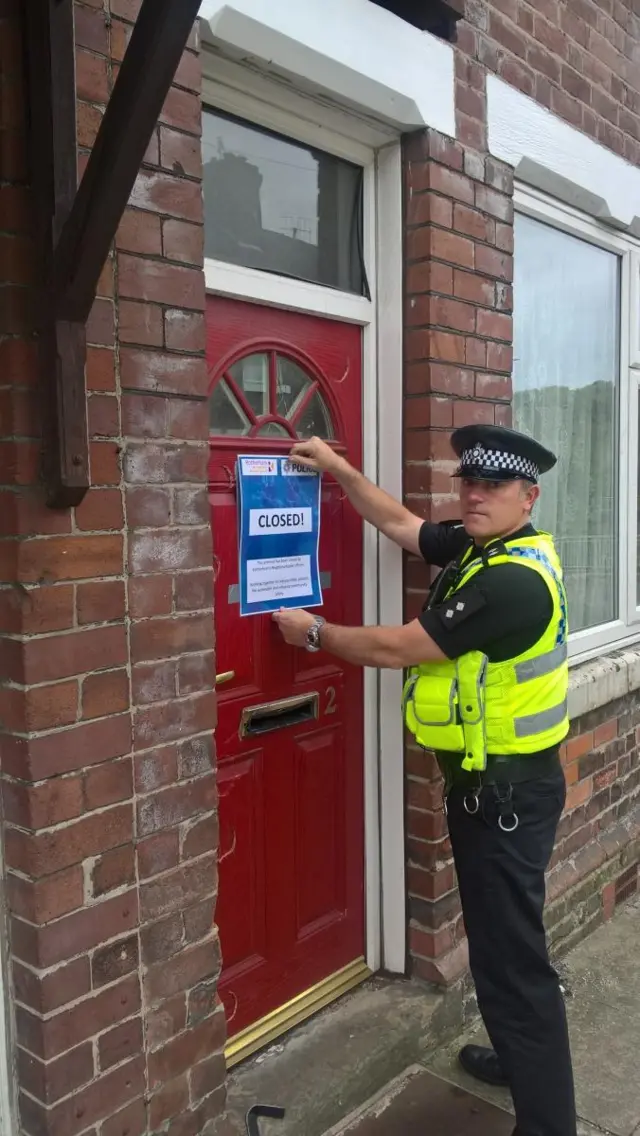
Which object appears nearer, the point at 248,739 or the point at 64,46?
the point at 64,46

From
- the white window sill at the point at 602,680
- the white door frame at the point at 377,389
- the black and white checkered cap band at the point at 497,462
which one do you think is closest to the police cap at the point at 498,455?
the black and white checkered cap band at the point at 497,462

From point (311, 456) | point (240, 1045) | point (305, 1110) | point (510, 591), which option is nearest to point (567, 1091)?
point (305, 1110)

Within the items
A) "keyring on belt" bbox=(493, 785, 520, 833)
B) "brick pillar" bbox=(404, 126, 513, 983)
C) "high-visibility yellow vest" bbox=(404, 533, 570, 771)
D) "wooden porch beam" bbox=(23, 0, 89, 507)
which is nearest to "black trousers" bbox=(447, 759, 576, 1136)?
"keyring on belt" bbox=(493, 785, 520, 833)

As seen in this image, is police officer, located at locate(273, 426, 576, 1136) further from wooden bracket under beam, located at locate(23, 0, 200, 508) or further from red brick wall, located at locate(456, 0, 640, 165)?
red brick wall, located at locate(456, 0, 640, 165)

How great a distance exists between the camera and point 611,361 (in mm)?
4453

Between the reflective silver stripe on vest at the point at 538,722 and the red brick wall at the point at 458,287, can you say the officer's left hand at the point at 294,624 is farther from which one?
the reflective silver stripe on vest at the point at 538,722

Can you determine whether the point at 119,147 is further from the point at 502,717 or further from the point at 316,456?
the point at 502,717

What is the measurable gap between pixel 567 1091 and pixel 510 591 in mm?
1421

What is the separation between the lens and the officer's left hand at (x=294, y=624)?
2.61 m

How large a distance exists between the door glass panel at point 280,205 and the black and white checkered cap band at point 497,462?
0.84 m

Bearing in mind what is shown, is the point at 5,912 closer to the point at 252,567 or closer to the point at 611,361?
the point at 252,567

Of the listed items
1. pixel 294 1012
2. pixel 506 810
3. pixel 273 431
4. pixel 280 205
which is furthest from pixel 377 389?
pixel 294 1012

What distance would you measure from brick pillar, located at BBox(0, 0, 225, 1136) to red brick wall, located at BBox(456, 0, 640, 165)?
1401mm

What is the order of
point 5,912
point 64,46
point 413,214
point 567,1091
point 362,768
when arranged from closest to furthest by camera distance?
1. point 64,46
2. point 5,912
3. point 567,1091
4. point 413,214
5. point 362,768
